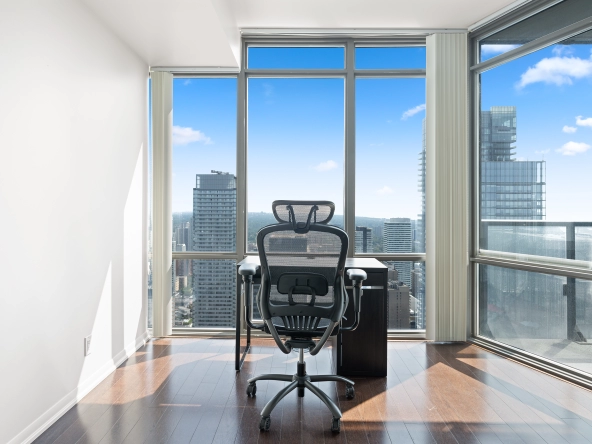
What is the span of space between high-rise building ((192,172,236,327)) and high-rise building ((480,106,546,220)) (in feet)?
7.94

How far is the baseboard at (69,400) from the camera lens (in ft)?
7.62

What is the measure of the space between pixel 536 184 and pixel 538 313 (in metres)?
1.07

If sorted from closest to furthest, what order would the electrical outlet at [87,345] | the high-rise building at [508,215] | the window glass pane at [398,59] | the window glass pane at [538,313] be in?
1. the electrical outlet at [87,345]
2. the window glass pane at [538,313]
3. the high-rise building at [508,215]
4. the window glass pane at [398,59]

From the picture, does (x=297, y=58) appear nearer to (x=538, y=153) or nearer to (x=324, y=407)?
(x=538, y=153)

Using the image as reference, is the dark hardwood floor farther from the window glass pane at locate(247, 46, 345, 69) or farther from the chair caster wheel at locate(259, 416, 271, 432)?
the window glass pane at locate(247, 46, 345, 69)

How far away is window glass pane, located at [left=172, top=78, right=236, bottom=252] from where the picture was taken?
431cm

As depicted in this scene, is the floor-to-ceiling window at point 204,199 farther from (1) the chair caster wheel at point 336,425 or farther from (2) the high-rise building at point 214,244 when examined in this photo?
(1) the chair caster wheel at point 336,425

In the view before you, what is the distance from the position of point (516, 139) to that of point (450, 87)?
2.55 ft

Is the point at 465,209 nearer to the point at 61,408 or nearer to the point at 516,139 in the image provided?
the point at 516,139

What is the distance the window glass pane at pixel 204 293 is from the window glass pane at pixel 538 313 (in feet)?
7.99

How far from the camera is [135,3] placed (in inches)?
113

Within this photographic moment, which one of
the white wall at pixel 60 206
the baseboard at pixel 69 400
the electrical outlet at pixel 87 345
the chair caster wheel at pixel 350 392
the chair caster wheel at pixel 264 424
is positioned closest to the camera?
the white wall at pixel 60 206

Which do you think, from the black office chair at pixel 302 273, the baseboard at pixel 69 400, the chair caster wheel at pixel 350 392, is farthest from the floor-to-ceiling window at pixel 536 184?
the baseboard at pixel 69 400

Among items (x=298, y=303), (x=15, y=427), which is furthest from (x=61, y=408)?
(x=298, y=303)
